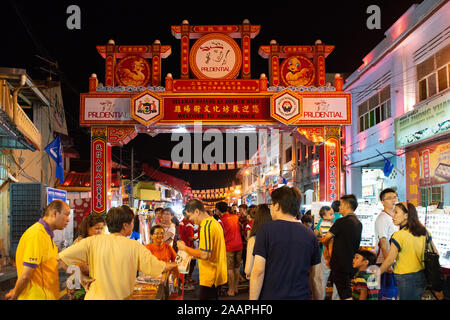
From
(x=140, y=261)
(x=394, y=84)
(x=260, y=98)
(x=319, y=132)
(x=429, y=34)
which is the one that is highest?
(x=429, y=34)

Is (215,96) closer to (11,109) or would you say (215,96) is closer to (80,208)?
(11,109)

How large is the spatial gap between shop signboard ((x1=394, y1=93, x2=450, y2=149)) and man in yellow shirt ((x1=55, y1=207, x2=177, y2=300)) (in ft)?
35.0

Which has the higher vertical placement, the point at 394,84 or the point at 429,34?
the point at 429,34

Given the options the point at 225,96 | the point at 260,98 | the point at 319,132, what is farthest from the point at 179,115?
the point at 319,132

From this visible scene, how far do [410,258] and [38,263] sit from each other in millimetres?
4443

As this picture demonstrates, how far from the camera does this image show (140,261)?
12.9ft

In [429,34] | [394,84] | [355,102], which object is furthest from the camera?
[355,102]

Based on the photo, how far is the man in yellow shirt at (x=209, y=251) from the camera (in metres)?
5.45

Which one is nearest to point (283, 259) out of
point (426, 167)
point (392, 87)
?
point (426, 167)

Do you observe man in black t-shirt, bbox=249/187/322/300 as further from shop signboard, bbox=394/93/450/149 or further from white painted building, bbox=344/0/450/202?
white painted building, bbox=344/0/450/202

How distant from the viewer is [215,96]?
13.0 m

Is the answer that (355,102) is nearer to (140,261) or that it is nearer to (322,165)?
(322,165)

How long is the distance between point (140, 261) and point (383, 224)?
4414 mm

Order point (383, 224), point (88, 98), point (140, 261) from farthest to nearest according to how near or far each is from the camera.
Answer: point (88, 98) < point (383, 224) < point (140, 261)
